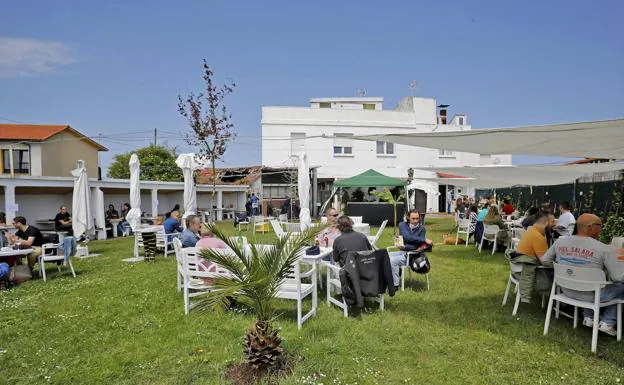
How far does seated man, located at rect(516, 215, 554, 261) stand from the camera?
14.8 ft

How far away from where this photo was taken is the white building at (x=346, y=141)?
23.3 metres

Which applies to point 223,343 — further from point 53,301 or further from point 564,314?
point 564,314

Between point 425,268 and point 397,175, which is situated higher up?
point 397,175

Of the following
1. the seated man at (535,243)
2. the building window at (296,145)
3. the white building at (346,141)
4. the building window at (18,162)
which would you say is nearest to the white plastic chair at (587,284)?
the seated man at (535,243)

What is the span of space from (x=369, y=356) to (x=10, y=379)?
3184 mm

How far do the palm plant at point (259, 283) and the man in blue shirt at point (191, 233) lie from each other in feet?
10.7

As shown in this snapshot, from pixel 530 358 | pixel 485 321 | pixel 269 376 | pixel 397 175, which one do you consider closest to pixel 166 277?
pixel 269 376

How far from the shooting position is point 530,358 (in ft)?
11.8

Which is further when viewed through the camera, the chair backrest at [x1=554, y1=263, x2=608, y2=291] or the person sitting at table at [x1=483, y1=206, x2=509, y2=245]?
the person sitting at table at [x1=483, y1=206, x2=509, y2=245]

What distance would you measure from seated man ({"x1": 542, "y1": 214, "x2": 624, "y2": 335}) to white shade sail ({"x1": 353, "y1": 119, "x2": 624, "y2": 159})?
90 centimetres

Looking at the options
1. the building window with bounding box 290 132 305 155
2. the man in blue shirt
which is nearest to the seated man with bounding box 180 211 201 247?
the man in blue shirt

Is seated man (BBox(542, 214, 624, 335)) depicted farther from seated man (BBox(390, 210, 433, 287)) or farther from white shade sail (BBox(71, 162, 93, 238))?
white shade sail (BBox(71, 162, 93, 238))

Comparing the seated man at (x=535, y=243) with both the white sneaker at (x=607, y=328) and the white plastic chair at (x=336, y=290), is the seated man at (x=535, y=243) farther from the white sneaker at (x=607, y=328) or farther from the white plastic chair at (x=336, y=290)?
the white plastic chair at (x=336, y=290)

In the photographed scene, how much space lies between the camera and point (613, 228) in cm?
973
